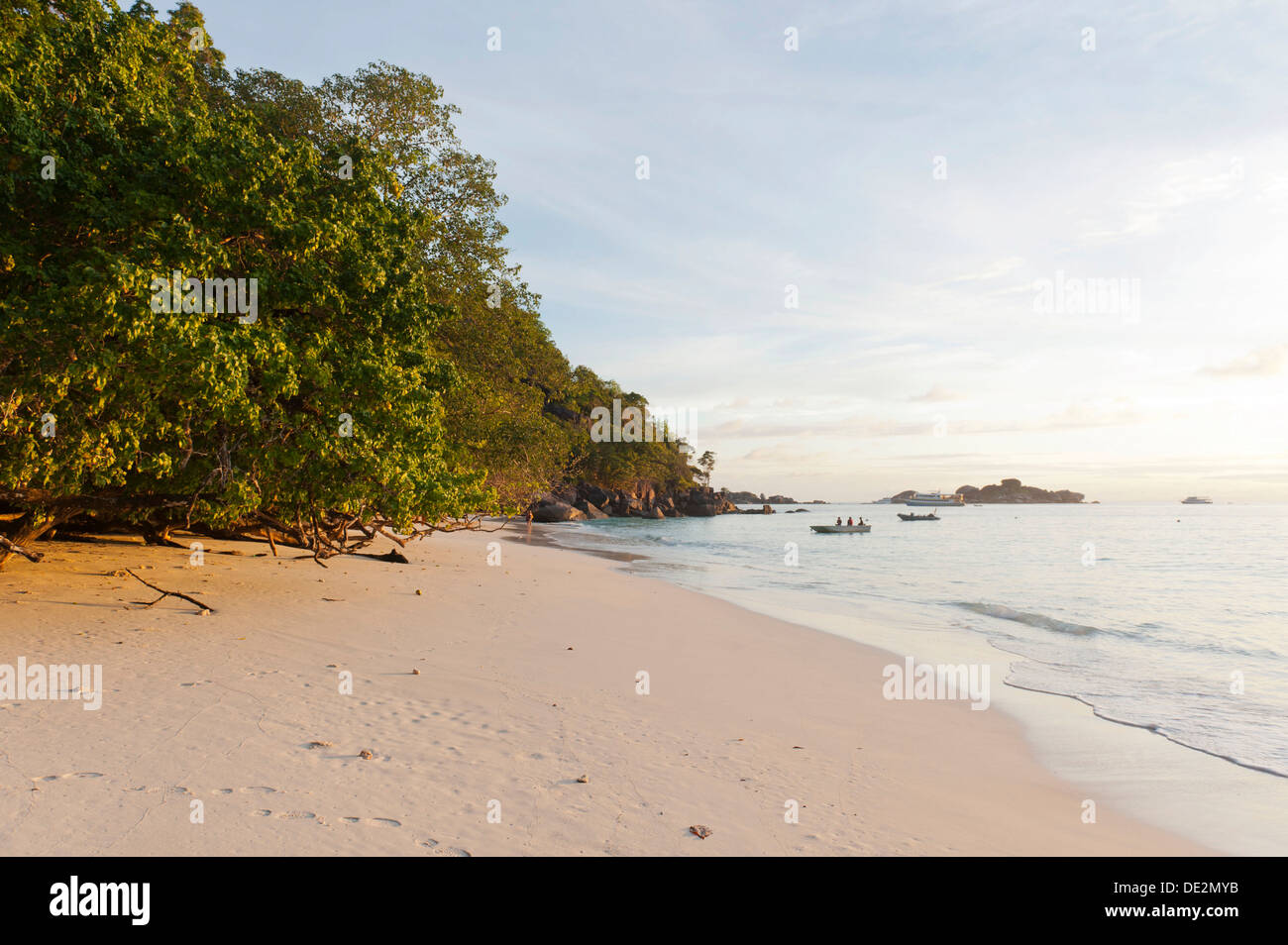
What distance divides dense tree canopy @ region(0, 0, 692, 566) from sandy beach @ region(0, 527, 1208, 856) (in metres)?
2.29

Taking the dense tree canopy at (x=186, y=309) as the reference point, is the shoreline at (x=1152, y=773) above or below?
below

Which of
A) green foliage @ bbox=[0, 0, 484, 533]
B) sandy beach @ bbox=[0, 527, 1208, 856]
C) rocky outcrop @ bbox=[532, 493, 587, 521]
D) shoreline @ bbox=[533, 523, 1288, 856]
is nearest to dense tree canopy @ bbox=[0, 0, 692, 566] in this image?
green foliage @ bbox=[0, 0, 484, 533]

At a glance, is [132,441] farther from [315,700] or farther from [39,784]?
[39,784]

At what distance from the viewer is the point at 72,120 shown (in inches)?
362

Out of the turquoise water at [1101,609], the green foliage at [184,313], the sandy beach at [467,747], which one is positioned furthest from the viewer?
the turquoise water at [1101,609]

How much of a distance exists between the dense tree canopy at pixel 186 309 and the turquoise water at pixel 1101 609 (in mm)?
12030

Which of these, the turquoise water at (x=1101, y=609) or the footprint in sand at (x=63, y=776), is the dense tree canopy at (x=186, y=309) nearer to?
the footprint in sand at (x=63, y=776)

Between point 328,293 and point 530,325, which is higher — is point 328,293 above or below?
below

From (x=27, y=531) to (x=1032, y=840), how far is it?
17.0 meters

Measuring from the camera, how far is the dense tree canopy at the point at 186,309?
8.52 metres

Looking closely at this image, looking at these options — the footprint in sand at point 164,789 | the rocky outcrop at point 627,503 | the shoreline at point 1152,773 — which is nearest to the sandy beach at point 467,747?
the footprint in sand at point 164,789

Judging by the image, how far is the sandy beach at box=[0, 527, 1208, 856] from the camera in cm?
461
